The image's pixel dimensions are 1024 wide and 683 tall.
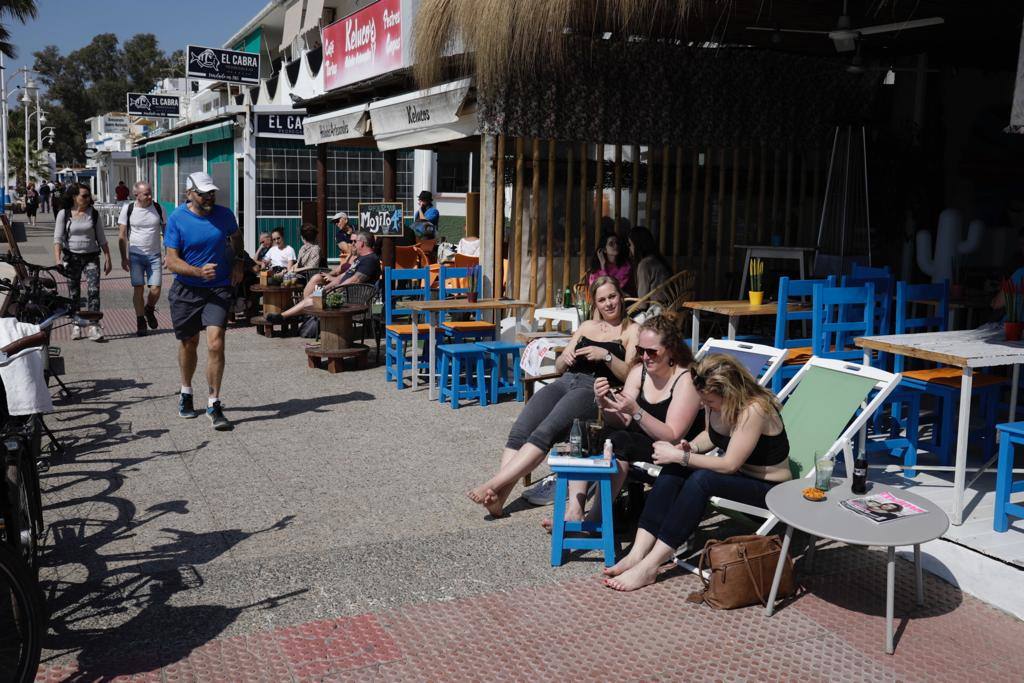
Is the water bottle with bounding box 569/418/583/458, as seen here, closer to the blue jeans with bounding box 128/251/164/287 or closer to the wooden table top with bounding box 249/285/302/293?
the wooden table top with bounding box 249/285/302/293

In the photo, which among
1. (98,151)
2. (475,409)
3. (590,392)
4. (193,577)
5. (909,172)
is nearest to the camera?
(193,577)

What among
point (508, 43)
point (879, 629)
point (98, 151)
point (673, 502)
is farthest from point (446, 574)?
point (98, 151)

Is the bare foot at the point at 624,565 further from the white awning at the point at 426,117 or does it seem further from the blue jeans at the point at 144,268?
the blue jeans at the point at 144,268

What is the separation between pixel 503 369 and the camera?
840 cm

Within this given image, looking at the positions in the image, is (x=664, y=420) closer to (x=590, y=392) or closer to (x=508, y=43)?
(x=590, y=392)

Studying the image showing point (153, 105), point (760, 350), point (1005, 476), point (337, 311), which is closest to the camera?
point (1005, 476)

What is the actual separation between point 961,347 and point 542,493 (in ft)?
8.01

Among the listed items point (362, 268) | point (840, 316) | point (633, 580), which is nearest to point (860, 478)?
point (633, 580)

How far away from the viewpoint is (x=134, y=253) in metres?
11.1

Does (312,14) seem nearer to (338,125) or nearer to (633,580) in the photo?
(338,125)

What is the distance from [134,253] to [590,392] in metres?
7.77

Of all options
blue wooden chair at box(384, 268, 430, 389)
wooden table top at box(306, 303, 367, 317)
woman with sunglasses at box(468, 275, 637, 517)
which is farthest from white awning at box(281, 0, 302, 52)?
woman with sunglasses at box(468, 275, 637, 517)

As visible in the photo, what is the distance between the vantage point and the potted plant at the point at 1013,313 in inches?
209

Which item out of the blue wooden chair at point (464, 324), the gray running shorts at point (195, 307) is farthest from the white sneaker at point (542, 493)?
the blue wooden chair at point (464, 324)
